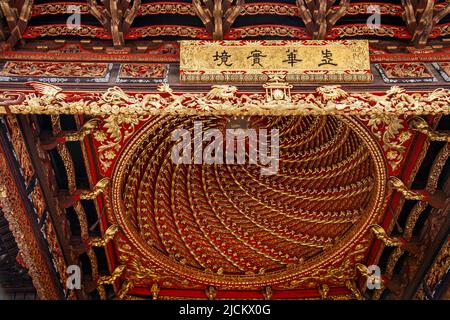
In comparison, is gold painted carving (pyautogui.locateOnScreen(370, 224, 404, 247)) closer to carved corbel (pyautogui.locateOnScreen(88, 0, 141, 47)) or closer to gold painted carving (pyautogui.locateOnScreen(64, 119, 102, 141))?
gold painted carving (pyautogui.locateOnScreen(64, 119, 102, 141))

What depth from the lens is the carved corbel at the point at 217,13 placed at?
20.9 feet

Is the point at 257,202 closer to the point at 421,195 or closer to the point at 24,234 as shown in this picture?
the point at 421,195

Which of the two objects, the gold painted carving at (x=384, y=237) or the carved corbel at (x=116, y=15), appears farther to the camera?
the gold painted carving at (x=384, y=237)

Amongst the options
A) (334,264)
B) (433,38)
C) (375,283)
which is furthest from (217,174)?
(433,38)

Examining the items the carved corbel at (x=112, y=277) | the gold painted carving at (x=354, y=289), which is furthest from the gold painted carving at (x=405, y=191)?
the carved corbel at (x=112, y=277)

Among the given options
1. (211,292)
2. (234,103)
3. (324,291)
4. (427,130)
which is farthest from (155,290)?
(427,130)

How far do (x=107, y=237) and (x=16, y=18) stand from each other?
3.09 metres

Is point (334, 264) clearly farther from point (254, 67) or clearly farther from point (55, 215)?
point (55, 215)

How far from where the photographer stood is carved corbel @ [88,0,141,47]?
6.37 meters

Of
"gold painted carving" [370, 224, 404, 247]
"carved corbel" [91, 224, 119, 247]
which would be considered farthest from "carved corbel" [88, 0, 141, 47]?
"gold painted carving" [370, 224, 404, 247]

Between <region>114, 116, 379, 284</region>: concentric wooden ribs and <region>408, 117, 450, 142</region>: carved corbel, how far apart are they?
1021 mm

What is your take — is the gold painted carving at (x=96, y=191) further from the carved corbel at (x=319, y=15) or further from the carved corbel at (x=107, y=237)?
the carved corbel at (x=319, y=15)

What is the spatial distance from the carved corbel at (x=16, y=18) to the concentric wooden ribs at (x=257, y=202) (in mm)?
2242

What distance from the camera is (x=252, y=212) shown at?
8414 mm
